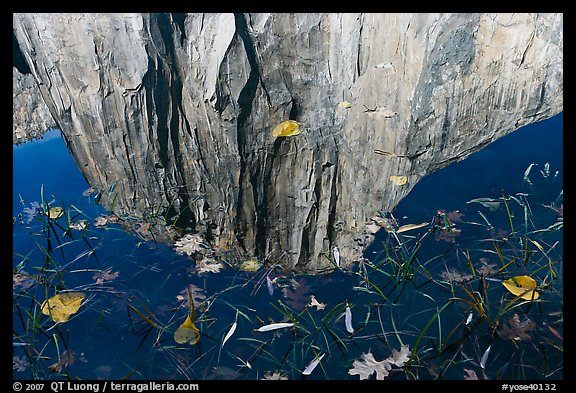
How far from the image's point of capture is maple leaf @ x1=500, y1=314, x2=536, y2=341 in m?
1.76

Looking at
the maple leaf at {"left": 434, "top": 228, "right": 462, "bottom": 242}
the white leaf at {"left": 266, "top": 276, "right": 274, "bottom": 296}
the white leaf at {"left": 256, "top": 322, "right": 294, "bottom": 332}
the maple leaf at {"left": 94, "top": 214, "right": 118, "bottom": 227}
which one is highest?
the maple leaf at {"left": 94, "top": 214, "right": 118, "bottom": 227}

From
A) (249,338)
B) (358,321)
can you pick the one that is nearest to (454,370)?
(358,321)

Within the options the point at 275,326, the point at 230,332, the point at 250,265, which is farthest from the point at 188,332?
the point at 250,265

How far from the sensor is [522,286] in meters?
1.91

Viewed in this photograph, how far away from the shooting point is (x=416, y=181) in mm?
2561

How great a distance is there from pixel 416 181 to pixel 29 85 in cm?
261

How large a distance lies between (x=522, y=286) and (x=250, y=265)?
1.24 meters

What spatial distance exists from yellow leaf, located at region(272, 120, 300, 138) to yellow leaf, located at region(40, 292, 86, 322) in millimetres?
1346

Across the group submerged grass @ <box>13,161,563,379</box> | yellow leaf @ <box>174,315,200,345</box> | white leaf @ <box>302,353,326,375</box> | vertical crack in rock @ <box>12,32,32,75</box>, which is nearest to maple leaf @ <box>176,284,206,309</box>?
submerged grass @ <box>13,161,563,379</box>

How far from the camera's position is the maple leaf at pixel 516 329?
176 centimetres

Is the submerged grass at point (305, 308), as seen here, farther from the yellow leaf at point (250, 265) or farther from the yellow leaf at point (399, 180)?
the yellow leaf at point (399, 180)

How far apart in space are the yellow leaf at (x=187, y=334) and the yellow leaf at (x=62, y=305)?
1.65 ft

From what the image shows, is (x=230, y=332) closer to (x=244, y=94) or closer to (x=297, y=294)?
(x=297, y=294)

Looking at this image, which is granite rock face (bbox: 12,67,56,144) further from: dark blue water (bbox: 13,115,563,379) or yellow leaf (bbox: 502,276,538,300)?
yellow leaf (bbox: 502,276,538,300)
